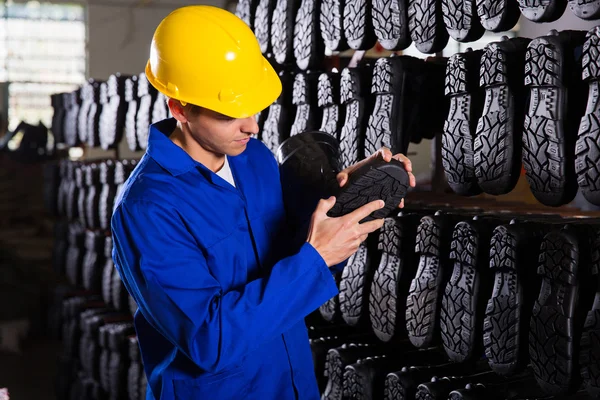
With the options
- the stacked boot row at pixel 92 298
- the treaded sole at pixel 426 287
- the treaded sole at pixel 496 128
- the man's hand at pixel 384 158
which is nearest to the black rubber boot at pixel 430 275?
the treaded sole at pixel 426 287

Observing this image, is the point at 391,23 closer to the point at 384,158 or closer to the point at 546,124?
the point at 546,124

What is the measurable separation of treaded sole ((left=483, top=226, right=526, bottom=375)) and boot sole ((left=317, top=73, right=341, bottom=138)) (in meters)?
0.79

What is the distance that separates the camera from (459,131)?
1958 millimetres

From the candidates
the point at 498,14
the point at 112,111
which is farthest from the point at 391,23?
the point at 112,111

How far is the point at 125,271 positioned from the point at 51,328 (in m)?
4.15

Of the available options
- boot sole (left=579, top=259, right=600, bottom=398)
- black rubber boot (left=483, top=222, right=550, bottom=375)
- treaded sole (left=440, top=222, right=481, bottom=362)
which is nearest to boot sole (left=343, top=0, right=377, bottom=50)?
treaded sole (left=440, top=222, right=481, bottom=362)

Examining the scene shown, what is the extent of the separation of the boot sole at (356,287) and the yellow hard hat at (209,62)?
95 centimetres

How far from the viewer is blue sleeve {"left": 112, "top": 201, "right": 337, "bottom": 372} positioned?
1.40m

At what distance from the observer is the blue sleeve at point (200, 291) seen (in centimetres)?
→ 140

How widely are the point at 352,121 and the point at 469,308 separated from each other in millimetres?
734

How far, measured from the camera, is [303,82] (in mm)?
2588

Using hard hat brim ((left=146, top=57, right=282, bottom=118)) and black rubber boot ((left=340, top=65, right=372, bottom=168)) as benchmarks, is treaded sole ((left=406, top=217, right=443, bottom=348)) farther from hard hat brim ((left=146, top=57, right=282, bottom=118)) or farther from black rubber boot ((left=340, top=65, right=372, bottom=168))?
hard hat brim ((left=146, top=57, right=282, bottom=118))

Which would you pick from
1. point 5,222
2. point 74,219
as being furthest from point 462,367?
point 5,222

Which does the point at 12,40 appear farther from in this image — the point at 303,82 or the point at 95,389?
the point at 303,82
